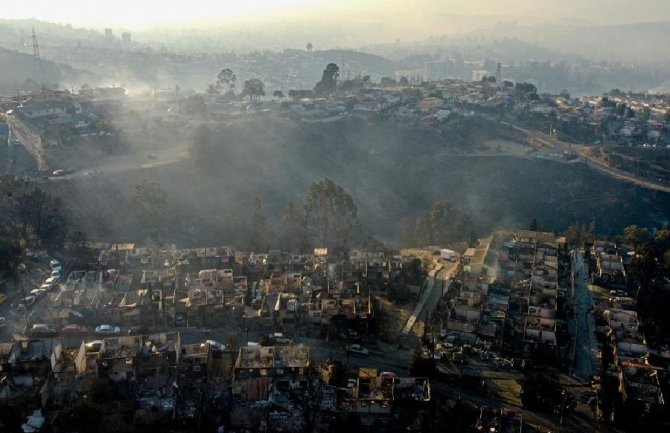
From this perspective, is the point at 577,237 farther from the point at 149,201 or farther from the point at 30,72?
the point at 30,72

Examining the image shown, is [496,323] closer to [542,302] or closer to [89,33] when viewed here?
[542,302]

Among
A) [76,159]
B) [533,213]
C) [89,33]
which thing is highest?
[89,33]

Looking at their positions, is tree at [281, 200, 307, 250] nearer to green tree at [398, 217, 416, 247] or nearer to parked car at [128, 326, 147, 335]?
green tree at [398, 217, 416, 247]

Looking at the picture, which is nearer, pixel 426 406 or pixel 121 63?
pixel 426 406

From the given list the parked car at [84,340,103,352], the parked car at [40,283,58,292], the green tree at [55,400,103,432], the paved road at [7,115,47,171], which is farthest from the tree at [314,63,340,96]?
the green tree at [55,400,103,432]

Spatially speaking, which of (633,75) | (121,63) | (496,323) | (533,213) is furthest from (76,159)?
(633,75)
